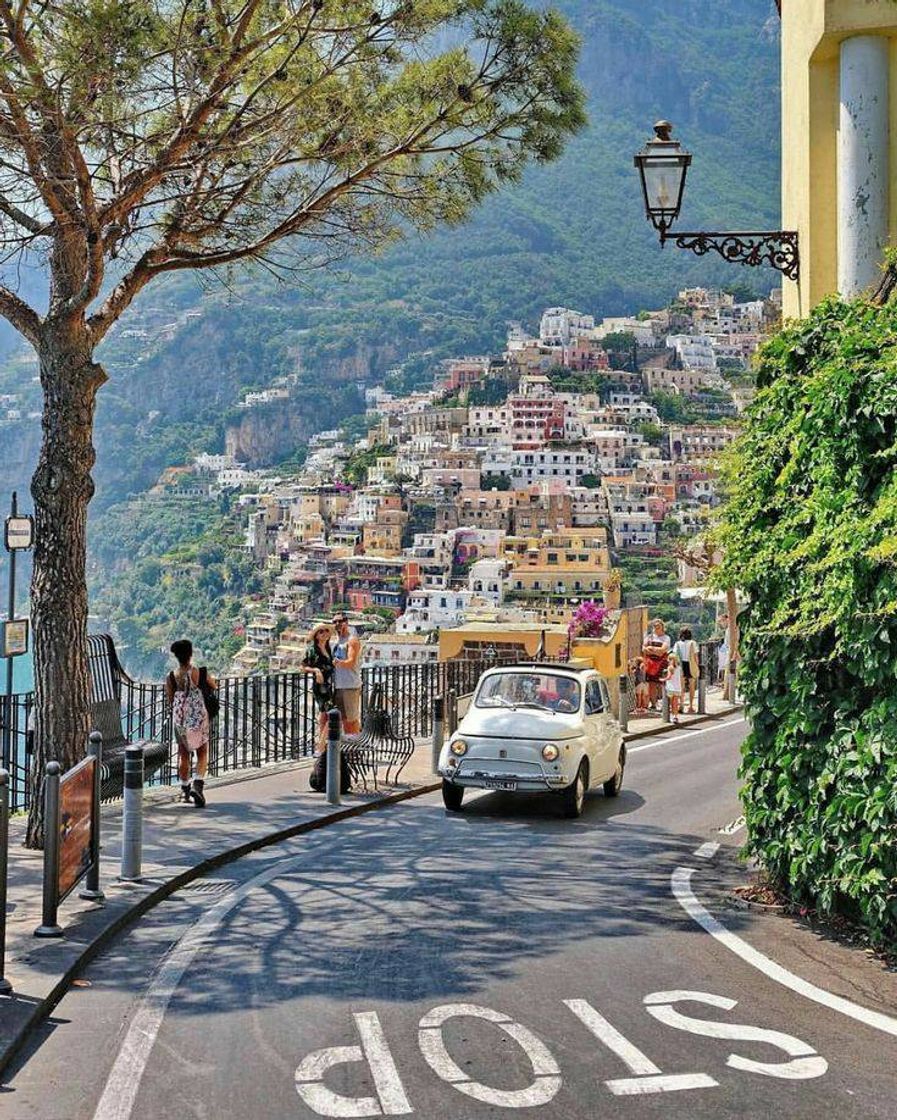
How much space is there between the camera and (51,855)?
7.51 metres

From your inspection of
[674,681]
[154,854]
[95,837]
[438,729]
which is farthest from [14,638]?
[674,681]

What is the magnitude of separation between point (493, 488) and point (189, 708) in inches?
6435

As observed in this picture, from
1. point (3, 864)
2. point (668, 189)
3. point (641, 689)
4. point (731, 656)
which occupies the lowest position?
point (641, 689)

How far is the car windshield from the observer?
564 inches

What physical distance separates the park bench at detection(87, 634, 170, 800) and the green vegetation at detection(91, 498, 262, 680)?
3948 inches

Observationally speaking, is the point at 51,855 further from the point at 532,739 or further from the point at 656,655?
the point at 656,655

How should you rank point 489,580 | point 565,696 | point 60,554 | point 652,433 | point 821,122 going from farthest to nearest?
point 652,433, point 489,580, point 565,696, point 821,122, point 60,554

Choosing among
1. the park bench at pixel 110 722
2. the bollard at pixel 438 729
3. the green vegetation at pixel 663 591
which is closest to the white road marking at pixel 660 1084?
the park bench at pixel 110 722

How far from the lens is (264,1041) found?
19.9ft

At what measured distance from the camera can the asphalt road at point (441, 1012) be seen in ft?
17.5

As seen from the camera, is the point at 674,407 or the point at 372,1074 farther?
the point at 674,407

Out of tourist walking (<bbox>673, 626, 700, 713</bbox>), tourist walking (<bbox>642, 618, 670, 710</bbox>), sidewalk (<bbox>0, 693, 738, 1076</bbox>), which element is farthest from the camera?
tourist walking (<bbox>673, 626, 700, 713</bbox>)

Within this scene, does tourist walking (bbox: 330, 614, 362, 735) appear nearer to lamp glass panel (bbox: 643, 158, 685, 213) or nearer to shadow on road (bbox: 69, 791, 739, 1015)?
shadow on road (bbox: 69, 791, 739, 1015)

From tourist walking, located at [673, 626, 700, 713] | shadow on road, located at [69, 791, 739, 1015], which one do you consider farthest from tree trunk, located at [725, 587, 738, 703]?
shadow on road, located at [69, 791, 739, 1015]
